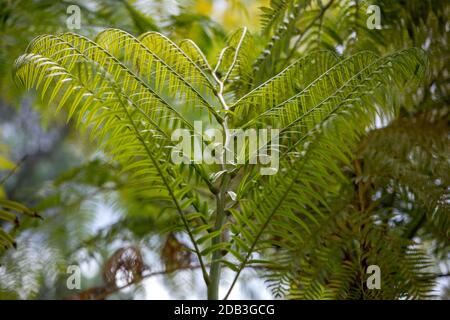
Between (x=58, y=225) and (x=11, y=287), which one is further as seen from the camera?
(x=58, y=225)

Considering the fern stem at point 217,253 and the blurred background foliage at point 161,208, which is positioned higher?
the blurred background foliage at point 161,208

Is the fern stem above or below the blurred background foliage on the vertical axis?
below

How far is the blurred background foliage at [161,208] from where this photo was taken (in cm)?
130

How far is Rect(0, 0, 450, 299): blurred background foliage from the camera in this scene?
4.26 ft

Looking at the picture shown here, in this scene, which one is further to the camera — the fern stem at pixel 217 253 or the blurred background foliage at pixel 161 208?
the blurred background foliage at pixel 161 208

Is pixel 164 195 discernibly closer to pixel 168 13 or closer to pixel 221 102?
Result: pixel 221 102

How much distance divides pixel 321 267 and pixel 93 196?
92 centimetres

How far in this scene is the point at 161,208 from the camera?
1465mm

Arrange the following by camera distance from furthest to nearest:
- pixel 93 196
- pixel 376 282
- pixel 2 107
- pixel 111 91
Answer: pixel 2 107 < pixel 93 196 < pixel 376 282 < pixel 111 91

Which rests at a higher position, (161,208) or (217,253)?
(161,208)

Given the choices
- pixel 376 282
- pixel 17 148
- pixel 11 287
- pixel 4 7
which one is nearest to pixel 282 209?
pixel 376 282

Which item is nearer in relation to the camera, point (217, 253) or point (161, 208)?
point (217, 253)

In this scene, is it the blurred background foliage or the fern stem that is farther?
the blurred background foliage

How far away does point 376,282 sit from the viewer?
1.14 m
